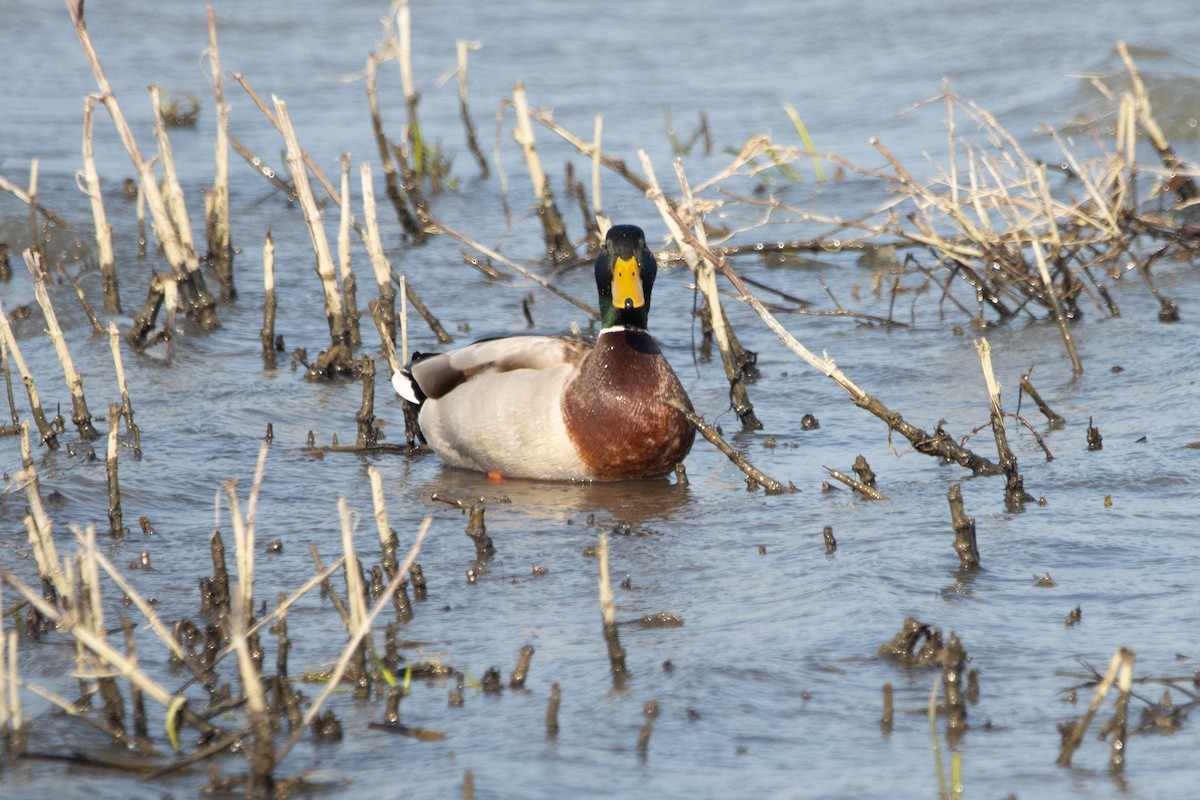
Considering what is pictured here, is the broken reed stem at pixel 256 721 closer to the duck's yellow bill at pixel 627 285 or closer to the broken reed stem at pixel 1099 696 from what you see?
the broken reed stem at pixel 1099 696

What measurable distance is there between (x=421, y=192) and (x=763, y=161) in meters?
2.64

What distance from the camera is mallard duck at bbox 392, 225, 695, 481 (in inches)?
224

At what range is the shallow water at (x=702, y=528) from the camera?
3275mm

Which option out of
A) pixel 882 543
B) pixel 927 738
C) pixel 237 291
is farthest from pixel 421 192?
pixel 927 738

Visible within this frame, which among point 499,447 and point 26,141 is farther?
point 26,141

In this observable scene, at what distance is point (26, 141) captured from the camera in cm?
1162

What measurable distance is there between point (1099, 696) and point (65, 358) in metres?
3.65

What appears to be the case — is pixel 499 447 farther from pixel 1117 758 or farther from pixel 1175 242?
pixel 1175 242

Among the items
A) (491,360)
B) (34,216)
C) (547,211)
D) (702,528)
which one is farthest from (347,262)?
(702,528)

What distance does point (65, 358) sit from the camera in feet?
17.6

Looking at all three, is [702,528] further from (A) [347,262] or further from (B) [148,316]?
(B) [148,316]

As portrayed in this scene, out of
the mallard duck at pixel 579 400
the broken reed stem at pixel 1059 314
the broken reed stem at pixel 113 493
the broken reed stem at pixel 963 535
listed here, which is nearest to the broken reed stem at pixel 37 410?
the broken reed stem at pixel 113 493

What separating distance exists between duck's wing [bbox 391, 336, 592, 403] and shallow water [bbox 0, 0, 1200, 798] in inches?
12.5

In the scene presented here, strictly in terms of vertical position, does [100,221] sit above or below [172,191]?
below
